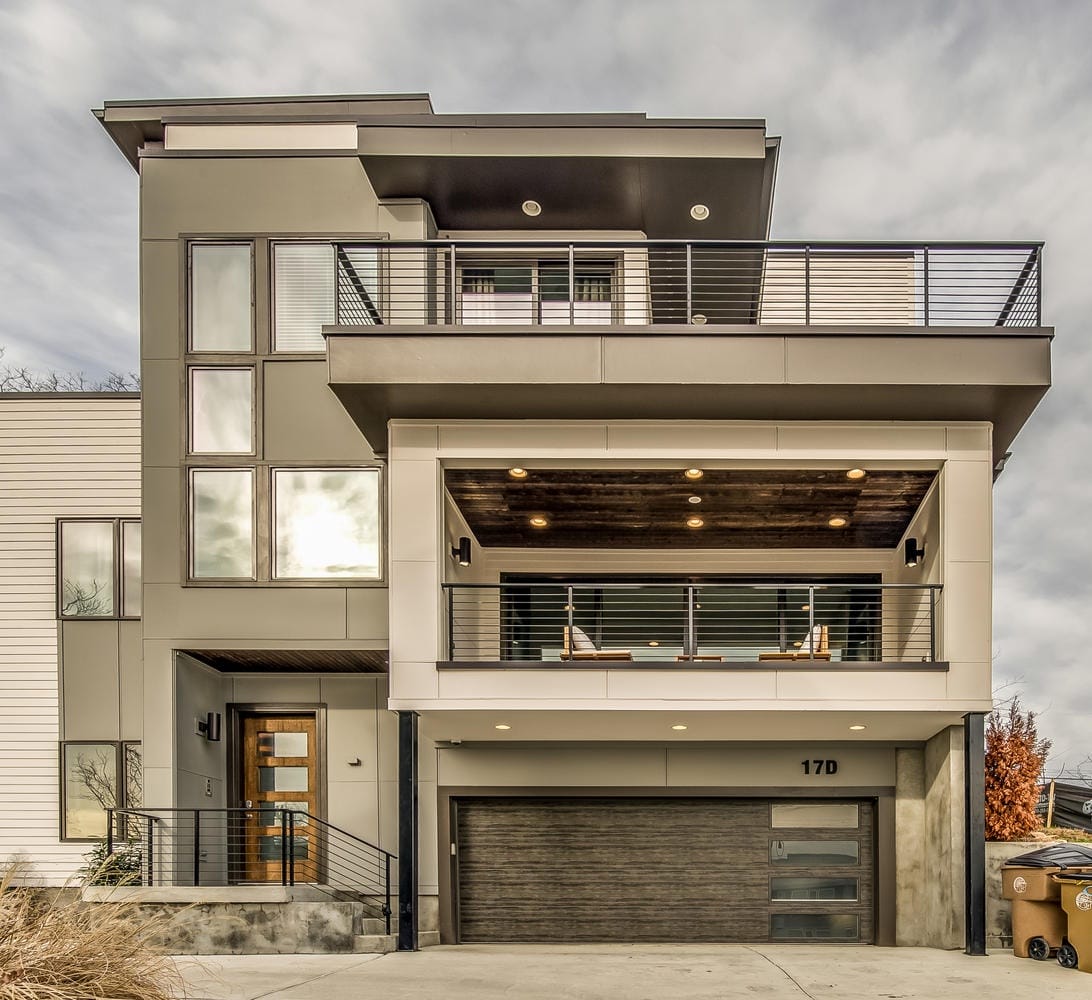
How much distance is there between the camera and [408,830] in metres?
10.2

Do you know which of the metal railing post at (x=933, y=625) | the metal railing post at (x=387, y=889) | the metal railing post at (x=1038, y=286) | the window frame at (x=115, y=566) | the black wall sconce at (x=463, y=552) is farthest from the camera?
the window frame at (x=115, y=566)

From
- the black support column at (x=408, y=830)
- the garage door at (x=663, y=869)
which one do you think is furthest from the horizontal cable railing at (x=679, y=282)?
the garage door at (x=663, y=869)

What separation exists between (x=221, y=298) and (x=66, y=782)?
6.83 metres

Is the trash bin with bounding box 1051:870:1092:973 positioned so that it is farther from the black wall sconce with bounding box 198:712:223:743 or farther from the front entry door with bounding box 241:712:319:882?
the black wall sconce with bounding box 198:712:223:743

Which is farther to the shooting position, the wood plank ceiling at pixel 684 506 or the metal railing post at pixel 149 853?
the metal railing post at pixel 149 853

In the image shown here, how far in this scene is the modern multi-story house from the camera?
10141mm

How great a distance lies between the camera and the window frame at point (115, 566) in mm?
13375

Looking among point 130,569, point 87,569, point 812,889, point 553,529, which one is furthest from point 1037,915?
point 87,569

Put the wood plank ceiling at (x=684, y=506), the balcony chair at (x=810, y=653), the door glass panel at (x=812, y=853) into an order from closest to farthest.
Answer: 1. the balcony chair at (x=810, y=653)
2. the wood plank ceiling at (x=684, y=506)
3. the door glass panel at (x=812, y=853)

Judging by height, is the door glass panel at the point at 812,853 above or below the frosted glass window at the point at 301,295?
below

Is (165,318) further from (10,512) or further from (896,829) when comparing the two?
(896,829)

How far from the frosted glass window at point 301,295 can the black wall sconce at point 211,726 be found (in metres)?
4.86

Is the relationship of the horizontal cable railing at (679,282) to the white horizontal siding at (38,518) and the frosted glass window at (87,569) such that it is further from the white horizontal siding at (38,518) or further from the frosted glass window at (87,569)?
the frosted glass window at (87,569)

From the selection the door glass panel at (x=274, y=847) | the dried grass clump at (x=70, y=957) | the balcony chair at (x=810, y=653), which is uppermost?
the balcony chair at (x=810, y=653)
